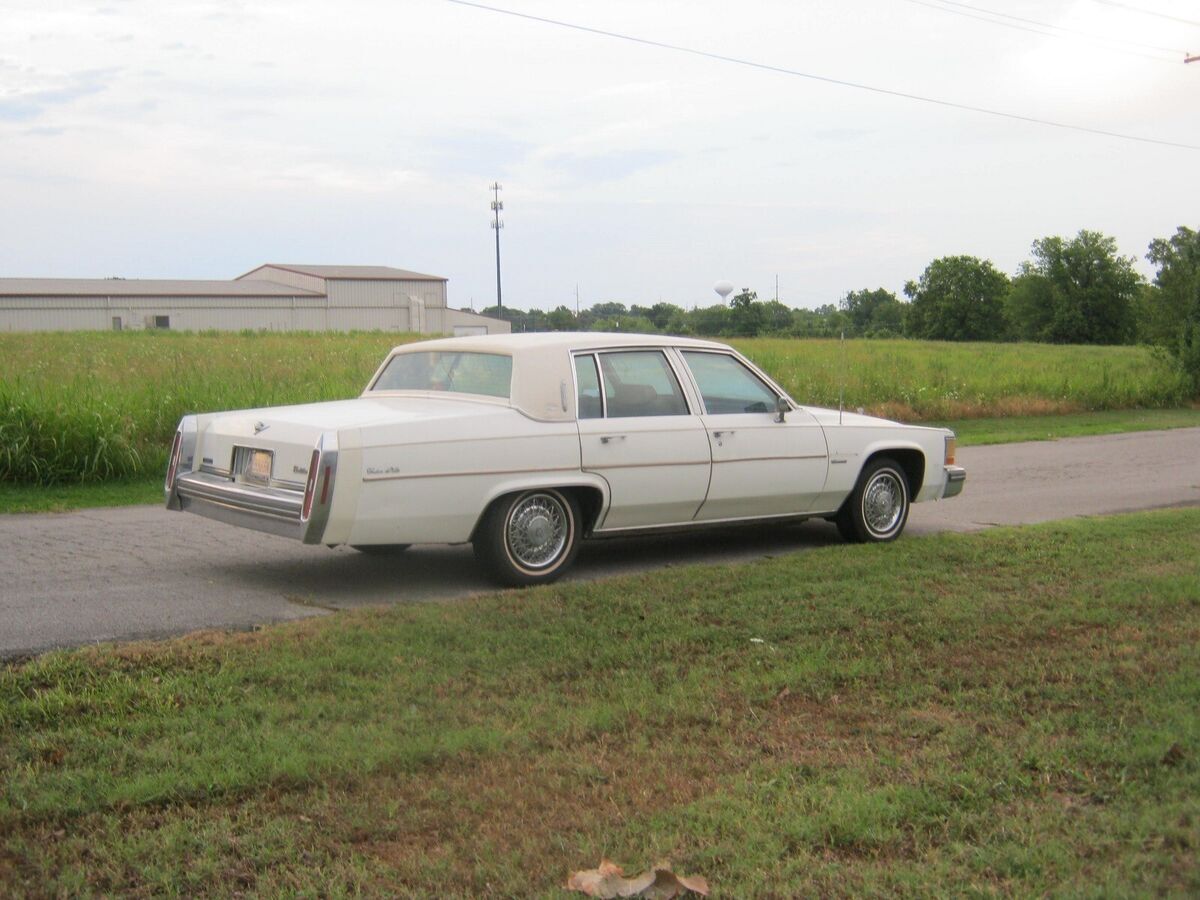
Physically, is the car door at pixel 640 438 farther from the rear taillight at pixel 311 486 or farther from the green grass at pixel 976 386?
the green grass at pixel 976 386

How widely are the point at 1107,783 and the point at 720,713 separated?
1.44m

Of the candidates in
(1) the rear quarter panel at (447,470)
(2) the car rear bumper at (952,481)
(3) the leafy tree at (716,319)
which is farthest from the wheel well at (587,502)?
(3) the leafy tree at (716,319)

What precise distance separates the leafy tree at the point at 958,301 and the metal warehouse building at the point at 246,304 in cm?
5726

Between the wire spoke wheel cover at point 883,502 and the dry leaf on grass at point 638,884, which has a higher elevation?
the wire spoke wheel cover at point 883,502

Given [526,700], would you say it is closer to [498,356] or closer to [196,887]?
[196,887]

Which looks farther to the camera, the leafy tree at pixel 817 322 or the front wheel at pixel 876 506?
the leafy tree at pixel 817 322

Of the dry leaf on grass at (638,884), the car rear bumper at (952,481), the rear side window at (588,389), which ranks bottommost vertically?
the dry leaf on grass at (638,884)

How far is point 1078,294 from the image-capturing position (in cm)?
11244

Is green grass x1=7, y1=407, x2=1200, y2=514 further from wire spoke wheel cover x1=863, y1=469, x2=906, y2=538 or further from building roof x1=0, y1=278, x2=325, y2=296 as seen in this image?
building roof x1=0, y1=278, x2=325, y2=296

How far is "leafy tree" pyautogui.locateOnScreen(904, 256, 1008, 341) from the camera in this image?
120 m

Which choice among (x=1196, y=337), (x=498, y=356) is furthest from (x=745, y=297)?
(x=498, y=356)

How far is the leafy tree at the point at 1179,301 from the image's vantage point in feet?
94.9

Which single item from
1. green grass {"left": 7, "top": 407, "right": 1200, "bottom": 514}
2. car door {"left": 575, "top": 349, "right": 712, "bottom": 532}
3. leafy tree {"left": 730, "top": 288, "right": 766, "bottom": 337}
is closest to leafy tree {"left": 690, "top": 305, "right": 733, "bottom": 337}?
Result: leafy tree {"left": 730, "top": 288, "right": 766, "bottom": 337}

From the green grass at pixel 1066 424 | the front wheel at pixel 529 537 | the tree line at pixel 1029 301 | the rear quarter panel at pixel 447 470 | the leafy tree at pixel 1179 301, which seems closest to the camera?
the rear quarter panel at pixel 447 470
